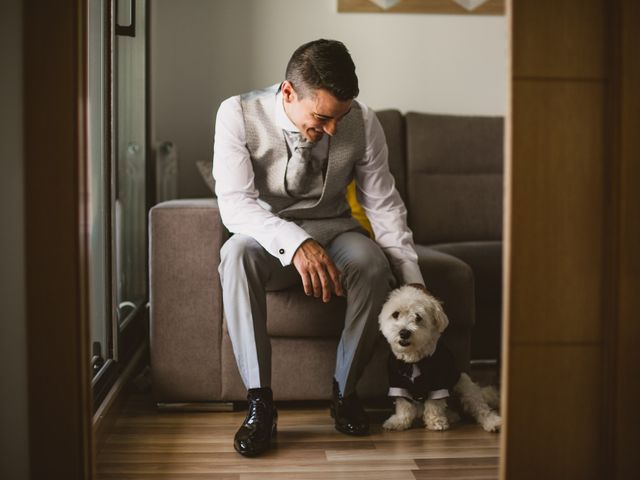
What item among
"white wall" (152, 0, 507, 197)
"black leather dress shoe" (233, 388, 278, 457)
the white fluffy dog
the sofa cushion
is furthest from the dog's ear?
"white wall" (152, 0, 507, 197)

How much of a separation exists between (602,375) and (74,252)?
34.6 inches

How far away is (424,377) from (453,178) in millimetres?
1201

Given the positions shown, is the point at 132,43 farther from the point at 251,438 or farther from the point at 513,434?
the point at 513,434

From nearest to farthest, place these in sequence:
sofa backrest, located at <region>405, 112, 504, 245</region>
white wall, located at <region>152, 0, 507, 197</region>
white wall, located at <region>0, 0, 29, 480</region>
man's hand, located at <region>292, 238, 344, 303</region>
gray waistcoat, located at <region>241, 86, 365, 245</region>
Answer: white wall, located at <region>0, 0, 29, 480</region>, man's hand, located at <region>292, 238, 344, 303</region>, gray waistcoat, located at <region>241, 86, 365, 245</region>, sofa backrest, located at <region>405, 112, 504, 245</region>, white wall, located at <region>152, 0, 507, 197</region>

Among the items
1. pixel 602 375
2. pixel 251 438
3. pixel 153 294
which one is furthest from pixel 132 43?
pixel 602 375

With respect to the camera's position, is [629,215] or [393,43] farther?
[393,43]

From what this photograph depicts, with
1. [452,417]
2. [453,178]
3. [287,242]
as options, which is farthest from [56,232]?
[453,178]

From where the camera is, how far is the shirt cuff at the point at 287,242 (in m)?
1.95

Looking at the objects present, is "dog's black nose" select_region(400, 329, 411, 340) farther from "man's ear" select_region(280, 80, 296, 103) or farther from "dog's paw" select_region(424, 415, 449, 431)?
"man's ear" select_region(280, 80, 296, 103)

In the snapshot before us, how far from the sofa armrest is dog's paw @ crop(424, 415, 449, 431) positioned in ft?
2.18

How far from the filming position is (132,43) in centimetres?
285

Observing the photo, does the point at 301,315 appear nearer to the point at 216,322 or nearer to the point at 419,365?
the point at 216,322

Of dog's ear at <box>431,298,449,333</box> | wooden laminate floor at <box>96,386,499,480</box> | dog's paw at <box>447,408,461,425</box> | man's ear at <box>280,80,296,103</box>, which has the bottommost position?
wooden laminate floor at <box>96,386,499,480</box>

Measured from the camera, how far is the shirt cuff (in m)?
1.95
